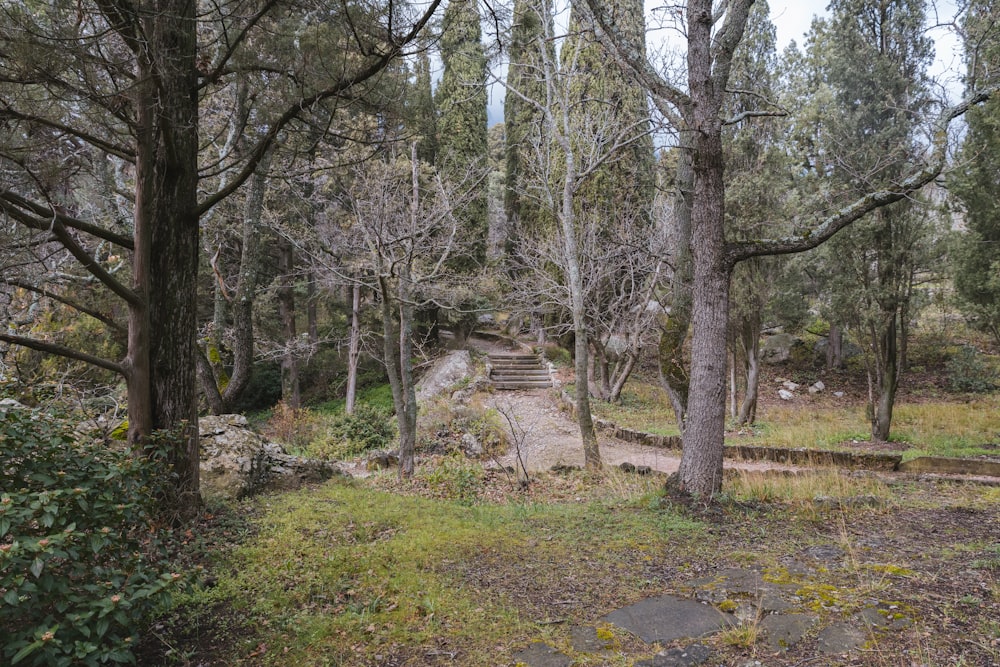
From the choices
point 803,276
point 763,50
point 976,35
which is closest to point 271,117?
point 976,35

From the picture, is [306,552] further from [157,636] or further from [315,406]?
[315,406]

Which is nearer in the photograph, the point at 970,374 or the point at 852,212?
the point at 852,212

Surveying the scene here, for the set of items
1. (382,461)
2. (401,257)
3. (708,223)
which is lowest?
(382,461)

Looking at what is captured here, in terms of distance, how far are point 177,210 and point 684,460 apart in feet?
17.1

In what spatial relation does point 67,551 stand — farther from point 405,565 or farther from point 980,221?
point 980,221

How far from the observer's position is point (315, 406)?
1700 cm

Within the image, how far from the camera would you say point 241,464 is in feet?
19.1

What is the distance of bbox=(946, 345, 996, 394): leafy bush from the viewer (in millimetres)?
13893

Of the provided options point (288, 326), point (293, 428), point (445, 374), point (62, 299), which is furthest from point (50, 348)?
point (445, 374)

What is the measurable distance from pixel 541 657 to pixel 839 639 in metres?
1.59

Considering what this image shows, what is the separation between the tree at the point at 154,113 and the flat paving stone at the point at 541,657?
281cm

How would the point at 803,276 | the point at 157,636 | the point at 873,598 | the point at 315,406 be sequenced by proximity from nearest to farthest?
the point at 157,636, the point at 873,598, the point at 803,276, the point at 315,406

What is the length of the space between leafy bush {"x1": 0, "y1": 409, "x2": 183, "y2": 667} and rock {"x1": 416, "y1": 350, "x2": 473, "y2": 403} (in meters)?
12.7

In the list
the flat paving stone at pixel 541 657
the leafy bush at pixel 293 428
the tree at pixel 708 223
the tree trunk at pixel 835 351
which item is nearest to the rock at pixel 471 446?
the leafy bush at pixel 293 428
